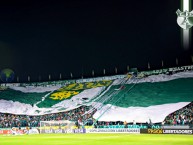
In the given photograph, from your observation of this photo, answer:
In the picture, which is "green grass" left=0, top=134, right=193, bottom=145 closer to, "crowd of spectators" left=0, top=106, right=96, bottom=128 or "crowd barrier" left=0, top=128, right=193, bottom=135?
"crowd barrier" left=0, top=128, right=193, bottom=135

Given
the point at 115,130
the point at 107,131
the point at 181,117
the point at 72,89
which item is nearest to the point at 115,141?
the point at 115,130

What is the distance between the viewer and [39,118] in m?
71.4

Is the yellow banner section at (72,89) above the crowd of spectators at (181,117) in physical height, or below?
above

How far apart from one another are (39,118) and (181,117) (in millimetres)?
29277

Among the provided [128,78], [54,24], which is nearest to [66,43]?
[54,24]

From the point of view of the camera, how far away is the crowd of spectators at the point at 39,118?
65931 millimetres

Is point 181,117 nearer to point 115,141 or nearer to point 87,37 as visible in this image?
point 115,141

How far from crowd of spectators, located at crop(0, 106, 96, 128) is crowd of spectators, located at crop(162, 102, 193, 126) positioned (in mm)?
14886

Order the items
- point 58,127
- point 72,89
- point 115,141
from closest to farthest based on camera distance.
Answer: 1. point 115,141
2. point 58,127
3. point 72,89

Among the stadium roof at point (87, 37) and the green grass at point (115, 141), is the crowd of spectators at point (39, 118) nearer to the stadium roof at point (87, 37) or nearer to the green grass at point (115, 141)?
the stadium roof at point (87, 37)

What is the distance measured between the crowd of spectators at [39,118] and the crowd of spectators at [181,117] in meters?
14.9

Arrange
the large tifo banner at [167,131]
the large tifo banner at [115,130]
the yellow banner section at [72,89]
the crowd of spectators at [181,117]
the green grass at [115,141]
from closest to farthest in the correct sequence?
the green grass at [115,141] → the large tifo banner at [167,131] → the crowd of spectators at [181,117] → the large tifo banner at [115,130] → the yellow banner section at [72,89]

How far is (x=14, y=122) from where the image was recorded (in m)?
71.5

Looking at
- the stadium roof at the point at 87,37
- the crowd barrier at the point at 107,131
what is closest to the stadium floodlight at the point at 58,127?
the crowd barrier at the point at 107,131
